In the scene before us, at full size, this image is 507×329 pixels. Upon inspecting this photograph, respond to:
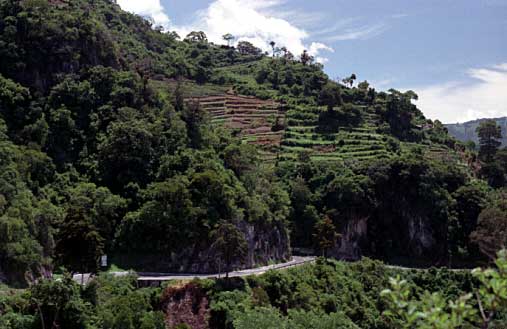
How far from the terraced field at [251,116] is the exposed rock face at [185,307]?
4371cm

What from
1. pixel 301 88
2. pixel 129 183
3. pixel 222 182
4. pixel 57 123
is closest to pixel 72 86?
pixel 57 123

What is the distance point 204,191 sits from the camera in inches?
1778

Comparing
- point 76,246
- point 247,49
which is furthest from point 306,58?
point 76,246

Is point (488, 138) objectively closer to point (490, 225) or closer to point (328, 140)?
point (328, 140)

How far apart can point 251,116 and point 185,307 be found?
182 ft

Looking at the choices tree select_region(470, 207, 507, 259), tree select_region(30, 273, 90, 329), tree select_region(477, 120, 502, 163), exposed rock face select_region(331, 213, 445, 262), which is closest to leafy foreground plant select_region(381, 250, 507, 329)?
tree select_region(30, 273, 90, 329)

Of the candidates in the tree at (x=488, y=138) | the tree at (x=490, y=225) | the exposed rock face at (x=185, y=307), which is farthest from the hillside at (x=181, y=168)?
the tree at (x=490, y=225)

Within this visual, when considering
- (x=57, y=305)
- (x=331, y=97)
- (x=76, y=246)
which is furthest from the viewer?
(x=331, y=97)

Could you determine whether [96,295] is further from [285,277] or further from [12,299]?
[285,277]

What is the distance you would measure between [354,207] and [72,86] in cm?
3679

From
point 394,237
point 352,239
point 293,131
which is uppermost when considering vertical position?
point 293,131

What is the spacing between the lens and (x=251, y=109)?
9200cm

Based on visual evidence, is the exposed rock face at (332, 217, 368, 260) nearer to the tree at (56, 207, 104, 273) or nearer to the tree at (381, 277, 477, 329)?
the tree at (56, 207, 104, 273)

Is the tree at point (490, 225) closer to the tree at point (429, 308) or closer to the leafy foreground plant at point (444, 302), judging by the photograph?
the leafy foreground plant at point (444, 302)
